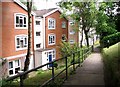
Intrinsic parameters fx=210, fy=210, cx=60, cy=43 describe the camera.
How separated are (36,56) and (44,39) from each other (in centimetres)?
364

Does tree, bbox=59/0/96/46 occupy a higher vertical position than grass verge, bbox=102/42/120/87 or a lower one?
higher

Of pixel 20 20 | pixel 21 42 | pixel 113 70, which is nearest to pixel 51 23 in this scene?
pixel 20 20

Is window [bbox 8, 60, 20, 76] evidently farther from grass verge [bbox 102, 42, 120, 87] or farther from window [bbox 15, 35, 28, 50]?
grass verge [bbox 102, 42, 120, 87]

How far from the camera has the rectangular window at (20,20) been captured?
76.0ft

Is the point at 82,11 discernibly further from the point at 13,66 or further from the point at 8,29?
the point at 13,66

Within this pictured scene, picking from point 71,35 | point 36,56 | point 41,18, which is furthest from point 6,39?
point 71,35

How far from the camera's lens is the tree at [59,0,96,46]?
29781 millimetres

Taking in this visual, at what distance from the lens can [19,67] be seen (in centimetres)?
2356

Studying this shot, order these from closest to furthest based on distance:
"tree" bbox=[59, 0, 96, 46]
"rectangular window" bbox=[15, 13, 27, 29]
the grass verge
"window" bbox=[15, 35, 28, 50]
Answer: the grass verge, "rectangular window" bbox=[15, 13, 27, 29], "window" bbox=[15, 35, 28, 50], "tree" bbox=[59, 0, 96, 46]

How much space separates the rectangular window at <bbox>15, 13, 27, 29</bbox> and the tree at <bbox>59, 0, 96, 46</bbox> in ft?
27.7

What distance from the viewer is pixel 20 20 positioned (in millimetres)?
23750

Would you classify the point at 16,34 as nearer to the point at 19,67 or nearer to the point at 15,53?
the point at 15,53

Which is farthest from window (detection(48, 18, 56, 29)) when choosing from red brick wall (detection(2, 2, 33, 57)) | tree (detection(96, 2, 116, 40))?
red brick wall (detection(2, 2, 33, 57))

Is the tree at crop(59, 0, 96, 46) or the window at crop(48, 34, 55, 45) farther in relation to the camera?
the window at crop(48, 34, 55, 45)
